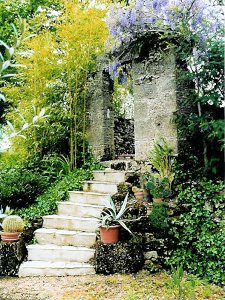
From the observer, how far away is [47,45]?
6324 millimetres

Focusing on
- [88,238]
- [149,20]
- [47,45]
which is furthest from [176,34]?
[88,238]

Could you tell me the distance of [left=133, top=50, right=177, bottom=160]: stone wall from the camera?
5.26 metres

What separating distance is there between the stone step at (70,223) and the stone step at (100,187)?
0.66 meters

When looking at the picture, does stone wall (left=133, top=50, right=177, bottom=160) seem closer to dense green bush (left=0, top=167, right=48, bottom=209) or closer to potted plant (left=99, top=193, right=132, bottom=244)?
potted plant (left=99, top=193, right=132, bottom=244)

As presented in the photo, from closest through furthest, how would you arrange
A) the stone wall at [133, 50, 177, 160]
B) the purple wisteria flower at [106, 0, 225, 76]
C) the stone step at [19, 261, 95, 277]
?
the stone step at [19, 261, 95, 277] < the purple wisteria flower at [106, 0, 225, 76] < the stone wall at [133, 50, 177, 160]

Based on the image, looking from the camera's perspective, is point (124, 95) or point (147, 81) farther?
point (124, 95)

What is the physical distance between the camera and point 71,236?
15.4 feet

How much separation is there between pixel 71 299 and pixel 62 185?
93.9 inches

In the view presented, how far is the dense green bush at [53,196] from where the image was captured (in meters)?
5.33

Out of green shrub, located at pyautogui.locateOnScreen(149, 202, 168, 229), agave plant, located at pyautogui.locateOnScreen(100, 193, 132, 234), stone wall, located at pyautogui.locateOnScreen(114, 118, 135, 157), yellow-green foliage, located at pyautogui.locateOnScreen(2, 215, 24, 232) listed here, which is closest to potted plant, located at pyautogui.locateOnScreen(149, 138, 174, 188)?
Answer: green shrub, located at pyautogui.locateOnScreen(149, 202, 168, 229)

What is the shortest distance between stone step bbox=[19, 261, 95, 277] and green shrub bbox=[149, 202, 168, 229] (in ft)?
2.76

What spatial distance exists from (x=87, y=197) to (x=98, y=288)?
173cm

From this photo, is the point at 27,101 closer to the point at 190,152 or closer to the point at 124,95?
the point at 124,95

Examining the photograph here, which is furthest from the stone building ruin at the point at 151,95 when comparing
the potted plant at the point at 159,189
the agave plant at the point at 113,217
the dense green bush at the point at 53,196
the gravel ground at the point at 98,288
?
the gravel ground at the point at 98,288
